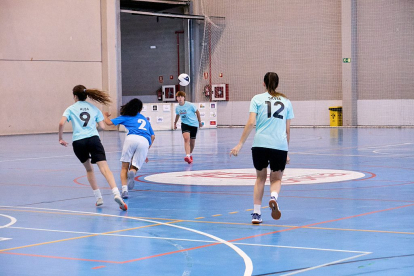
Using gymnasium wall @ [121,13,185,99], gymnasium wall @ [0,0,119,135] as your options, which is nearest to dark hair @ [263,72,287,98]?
gymnasium wall @ [0,0,119,135]

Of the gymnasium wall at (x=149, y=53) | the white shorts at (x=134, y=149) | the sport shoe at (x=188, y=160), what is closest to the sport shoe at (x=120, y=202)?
the white shorts at (x=134, y=149)

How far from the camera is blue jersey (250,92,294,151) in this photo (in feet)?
31.1

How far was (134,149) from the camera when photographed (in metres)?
12.8

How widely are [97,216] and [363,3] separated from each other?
109 ft

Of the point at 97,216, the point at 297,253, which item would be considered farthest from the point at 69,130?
the point at 297,253

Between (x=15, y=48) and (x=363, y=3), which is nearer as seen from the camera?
(x=15, y=48)

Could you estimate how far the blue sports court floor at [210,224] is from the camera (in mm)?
7016

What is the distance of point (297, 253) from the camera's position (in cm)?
744

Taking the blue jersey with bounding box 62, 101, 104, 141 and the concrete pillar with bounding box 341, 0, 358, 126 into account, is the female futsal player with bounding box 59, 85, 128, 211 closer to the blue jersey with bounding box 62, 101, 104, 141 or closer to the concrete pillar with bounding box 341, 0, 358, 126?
the blue jersey with bounding box 62, 101, 104, 141

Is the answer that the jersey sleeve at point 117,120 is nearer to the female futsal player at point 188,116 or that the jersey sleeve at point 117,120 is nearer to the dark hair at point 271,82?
the dark hair at point 271,82

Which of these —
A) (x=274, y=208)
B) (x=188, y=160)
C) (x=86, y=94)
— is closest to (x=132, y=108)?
(x=86, y=94)

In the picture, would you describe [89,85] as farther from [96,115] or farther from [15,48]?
[96,115]

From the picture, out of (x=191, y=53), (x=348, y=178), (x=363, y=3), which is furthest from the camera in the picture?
(x=191, y=53)

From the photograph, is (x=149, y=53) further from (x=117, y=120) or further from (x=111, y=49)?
(x=117, y=120)
